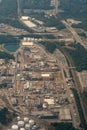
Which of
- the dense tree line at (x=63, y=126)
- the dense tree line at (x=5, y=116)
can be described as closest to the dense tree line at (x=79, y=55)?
the dense tree line at (x=63, y=126)

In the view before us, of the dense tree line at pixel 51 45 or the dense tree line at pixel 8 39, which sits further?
the dense tree line at pixel 8 39

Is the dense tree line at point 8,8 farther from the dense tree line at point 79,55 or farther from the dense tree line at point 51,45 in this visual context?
the dense tree line at point 79,55

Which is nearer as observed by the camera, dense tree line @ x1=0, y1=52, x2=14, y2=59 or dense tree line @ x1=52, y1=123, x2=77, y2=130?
dense tree line @ x1=52, y1=123, x2=77, y2=130

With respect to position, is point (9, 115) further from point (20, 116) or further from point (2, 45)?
point (2, 45)

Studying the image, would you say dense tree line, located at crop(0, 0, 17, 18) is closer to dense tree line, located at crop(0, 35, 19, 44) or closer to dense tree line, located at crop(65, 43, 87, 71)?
dense tree line, located at crop(0, 35, 19, 44)

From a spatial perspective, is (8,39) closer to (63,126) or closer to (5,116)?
(5,116)

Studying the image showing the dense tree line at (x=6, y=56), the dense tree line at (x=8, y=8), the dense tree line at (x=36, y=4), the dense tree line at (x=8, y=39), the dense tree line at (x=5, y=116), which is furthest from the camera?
the dense tree line at (x=36, y=4)

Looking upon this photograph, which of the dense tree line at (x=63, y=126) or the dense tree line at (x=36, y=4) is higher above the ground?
the dense tree line at (x=63, y=126)

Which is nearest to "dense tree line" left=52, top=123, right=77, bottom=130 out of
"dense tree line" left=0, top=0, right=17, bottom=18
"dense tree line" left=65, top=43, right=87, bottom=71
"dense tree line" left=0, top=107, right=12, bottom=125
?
"dense tree line" left=0, top=107, right=12, bottom=125

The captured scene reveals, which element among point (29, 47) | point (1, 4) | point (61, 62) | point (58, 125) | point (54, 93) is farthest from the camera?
point (1, 4)

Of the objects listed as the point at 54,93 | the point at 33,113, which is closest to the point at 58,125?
the point at 33,113

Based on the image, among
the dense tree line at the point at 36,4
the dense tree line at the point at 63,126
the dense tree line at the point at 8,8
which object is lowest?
the dense tree line at the point at 8,8
